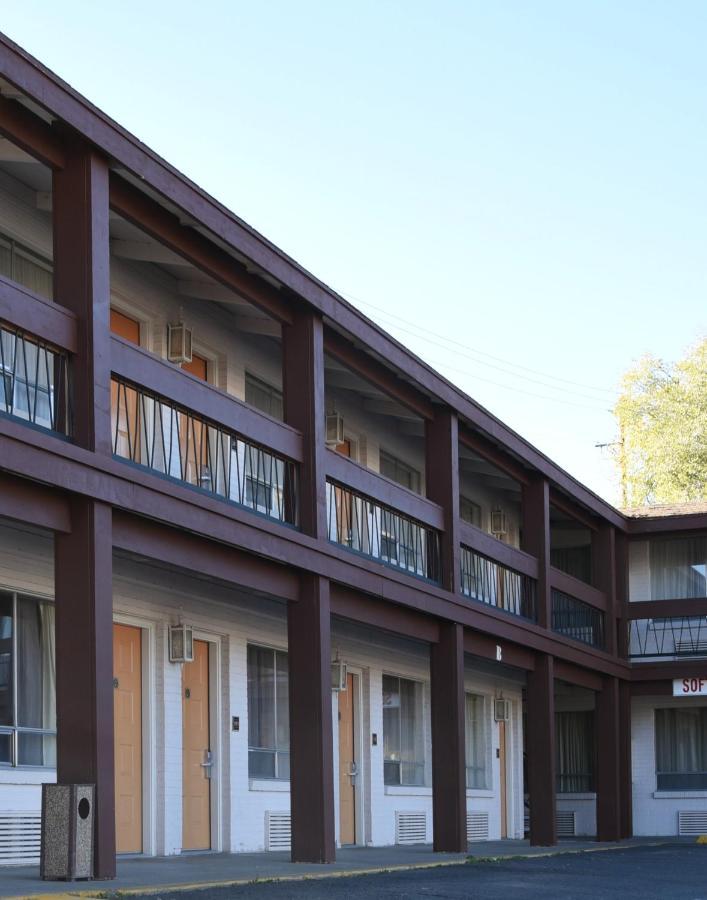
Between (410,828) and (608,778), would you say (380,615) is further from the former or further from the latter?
(608,778)

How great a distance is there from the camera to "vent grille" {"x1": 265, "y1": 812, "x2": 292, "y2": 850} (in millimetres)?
20094

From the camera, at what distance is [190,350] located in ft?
60.1

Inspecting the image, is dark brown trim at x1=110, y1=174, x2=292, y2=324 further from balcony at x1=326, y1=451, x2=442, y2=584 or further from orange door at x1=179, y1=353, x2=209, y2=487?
balcony at x1=326, y1=451, x2=442, y2=584

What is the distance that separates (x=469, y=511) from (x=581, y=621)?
137 inches

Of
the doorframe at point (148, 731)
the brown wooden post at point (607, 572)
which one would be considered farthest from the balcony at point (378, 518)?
the brown wooden post at point (607, 572)

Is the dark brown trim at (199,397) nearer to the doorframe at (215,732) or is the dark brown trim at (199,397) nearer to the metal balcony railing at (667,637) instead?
the doorframe at (215,732)

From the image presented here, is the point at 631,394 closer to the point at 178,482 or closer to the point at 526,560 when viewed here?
the point at 526,560

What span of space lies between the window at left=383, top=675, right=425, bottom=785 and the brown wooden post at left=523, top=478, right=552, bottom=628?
2.75m

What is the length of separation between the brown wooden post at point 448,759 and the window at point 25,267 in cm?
794

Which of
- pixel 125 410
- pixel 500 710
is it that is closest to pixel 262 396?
pixel 125 410

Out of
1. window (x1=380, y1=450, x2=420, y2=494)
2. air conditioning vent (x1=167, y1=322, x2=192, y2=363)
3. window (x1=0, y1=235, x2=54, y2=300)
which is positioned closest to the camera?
window (x1=0, y1=235, x2=54, y2=300)

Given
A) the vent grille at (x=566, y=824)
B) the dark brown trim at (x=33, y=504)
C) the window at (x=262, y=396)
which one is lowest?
the vent grille at (x=566, y=824)

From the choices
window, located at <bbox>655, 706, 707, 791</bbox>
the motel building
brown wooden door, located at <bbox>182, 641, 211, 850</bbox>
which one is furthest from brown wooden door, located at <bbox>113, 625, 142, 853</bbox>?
window, located at <bbox>655, 706, 707, 791</bbox>

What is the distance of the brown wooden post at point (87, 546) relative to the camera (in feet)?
40.7
